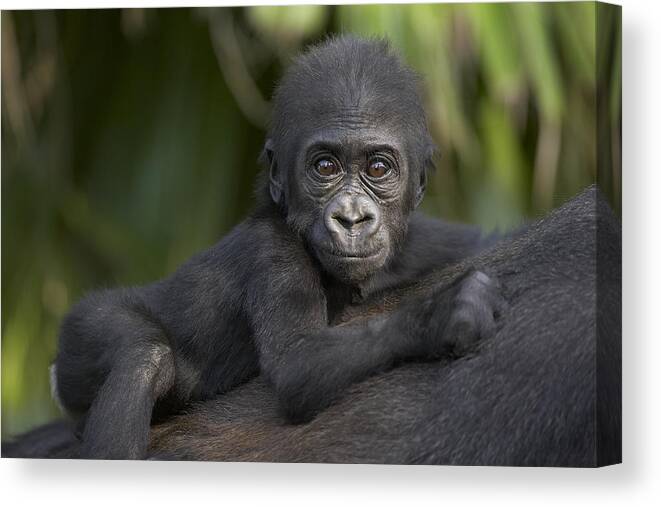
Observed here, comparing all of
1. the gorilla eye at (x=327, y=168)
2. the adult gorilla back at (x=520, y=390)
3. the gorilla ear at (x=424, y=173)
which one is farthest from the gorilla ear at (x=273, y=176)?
the adult gorilla back at (x=520, y=390)

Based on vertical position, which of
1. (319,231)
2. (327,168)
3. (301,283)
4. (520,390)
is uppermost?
(327,168)

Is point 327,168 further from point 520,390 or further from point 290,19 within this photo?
point 520,390

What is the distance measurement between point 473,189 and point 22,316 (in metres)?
1.74

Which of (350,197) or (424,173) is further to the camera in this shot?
(424,173)

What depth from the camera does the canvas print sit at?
130 inches

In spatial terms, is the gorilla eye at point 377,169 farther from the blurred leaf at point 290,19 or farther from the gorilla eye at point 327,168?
the blurred leaf at point 290,19

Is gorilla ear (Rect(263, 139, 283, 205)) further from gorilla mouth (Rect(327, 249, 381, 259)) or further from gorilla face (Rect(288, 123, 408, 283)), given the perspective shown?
gorilla mouth (Rect(327, 249, 381, 259))

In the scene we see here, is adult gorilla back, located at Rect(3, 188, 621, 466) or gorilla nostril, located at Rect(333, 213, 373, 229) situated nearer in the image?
adult gorilla back, located at Rect(3, 188, 621, 466)

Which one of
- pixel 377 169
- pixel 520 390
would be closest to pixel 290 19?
pixel 377 169

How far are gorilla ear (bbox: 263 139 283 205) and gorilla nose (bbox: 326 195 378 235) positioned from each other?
0.29m

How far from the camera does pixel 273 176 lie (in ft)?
12.7

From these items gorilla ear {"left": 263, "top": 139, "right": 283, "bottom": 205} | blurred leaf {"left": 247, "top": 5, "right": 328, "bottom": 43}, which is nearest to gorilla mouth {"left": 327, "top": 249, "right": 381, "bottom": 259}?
gorilla ear {"left": 263, "top": 139, "right": 283, "bottom": 205}

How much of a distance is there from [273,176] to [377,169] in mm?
375

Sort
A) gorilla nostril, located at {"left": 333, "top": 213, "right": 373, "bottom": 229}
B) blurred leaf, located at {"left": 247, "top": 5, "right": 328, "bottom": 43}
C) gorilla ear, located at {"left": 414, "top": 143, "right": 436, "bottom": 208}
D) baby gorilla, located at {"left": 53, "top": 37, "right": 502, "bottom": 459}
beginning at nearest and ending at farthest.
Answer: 1. baby gorilla, located at {"left": 53, "top": 37, "right": 502, "bottom": 459}
2. gorilla nostril, located at {"left": 333, "top": 213, "right": 373, "bottom": 229}
3. gorilla ear, located at {"left": 414, "top": 143, "right": 436, "bottom": 208}
4. blurred leaf, located at {"left": 247, "top": 5, "right": 328, "bottom": 43}
